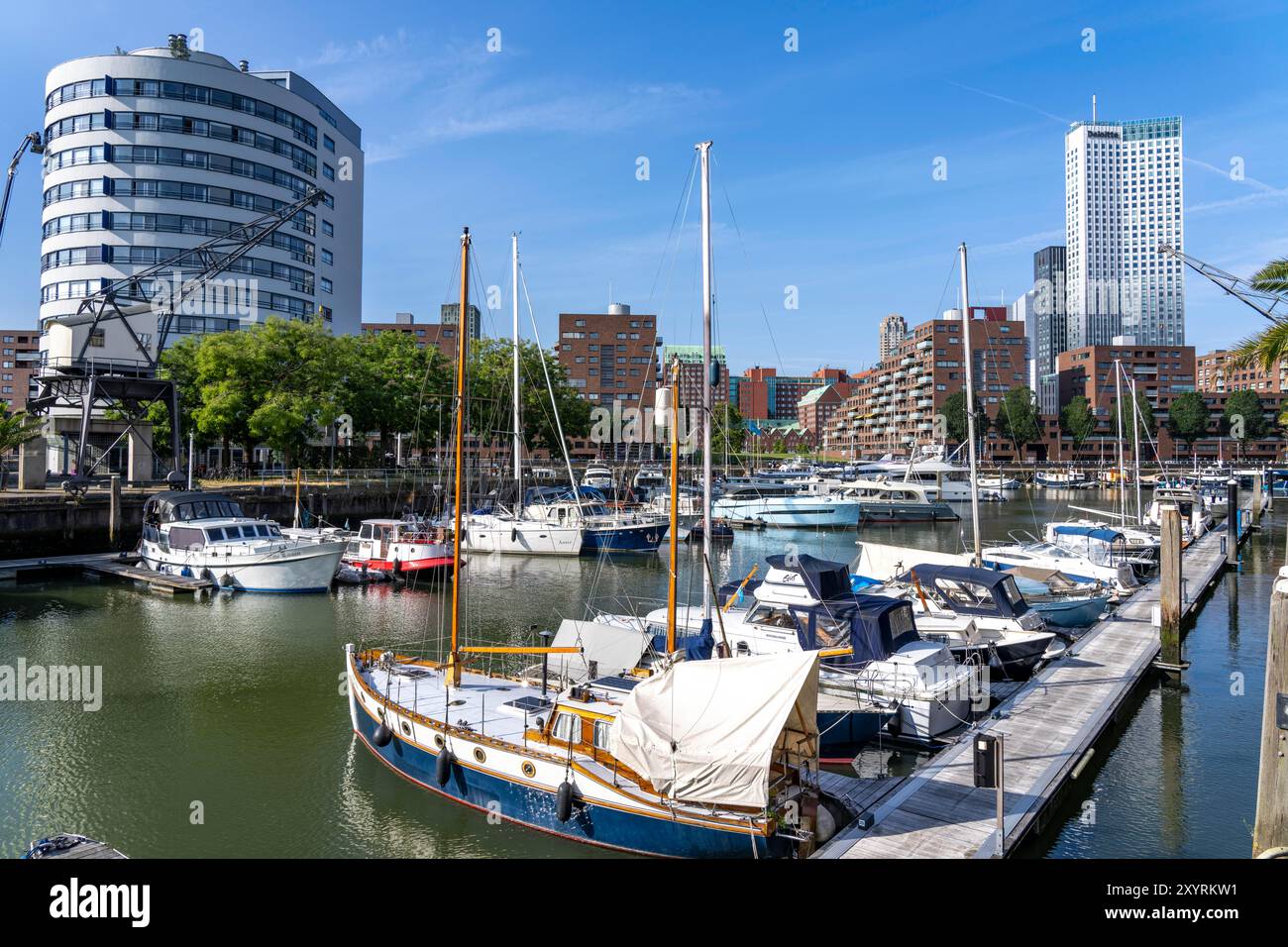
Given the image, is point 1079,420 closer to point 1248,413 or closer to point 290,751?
point 1248,413

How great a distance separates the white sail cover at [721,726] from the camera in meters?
12.1

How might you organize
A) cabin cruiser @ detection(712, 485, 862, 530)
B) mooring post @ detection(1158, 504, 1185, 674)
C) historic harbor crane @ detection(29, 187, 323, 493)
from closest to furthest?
mooring post @ detection(1158, 504, 1185, 674)
historic harbor crane @ detection(29, 187, 323, 493)
cabin cruiser @ detection(712, 485, 862, 530)

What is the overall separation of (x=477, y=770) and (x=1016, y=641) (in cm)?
1650

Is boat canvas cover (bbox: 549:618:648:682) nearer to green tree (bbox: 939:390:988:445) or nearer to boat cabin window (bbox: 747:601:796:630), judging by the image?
boat cabin window (bbox: 747:601:796:630)

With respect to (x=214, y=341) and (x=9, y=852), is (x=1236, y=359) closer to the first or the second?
(x=9, y=852)

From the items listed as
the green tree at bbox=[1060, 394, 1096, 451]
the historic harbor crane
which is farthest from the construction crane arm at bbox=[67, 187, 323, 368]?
the green tree at bbox=[1060, 394, 1096, 451]

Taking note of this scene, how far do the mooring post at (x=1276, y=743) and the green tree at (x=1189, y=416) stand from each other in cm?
16722

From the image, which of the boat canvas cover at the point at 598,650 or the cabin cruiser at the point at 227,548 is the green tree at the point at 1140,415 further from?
the boat canvas cover at the point at 598,650

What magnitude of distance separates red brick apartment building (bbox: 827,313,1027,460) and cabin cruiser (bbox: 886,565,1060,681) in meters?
124

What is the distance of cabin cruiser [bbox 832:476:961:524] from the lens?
82.4 metres

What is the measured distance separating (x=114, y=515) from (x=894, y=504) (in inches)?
2612

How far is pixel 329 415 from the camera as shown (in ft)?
212

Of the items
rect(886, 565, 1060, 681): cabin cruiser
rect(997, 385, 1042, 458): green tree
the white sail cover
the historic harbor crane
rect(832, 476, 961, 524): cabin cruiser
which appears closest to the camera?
the white sail cover
